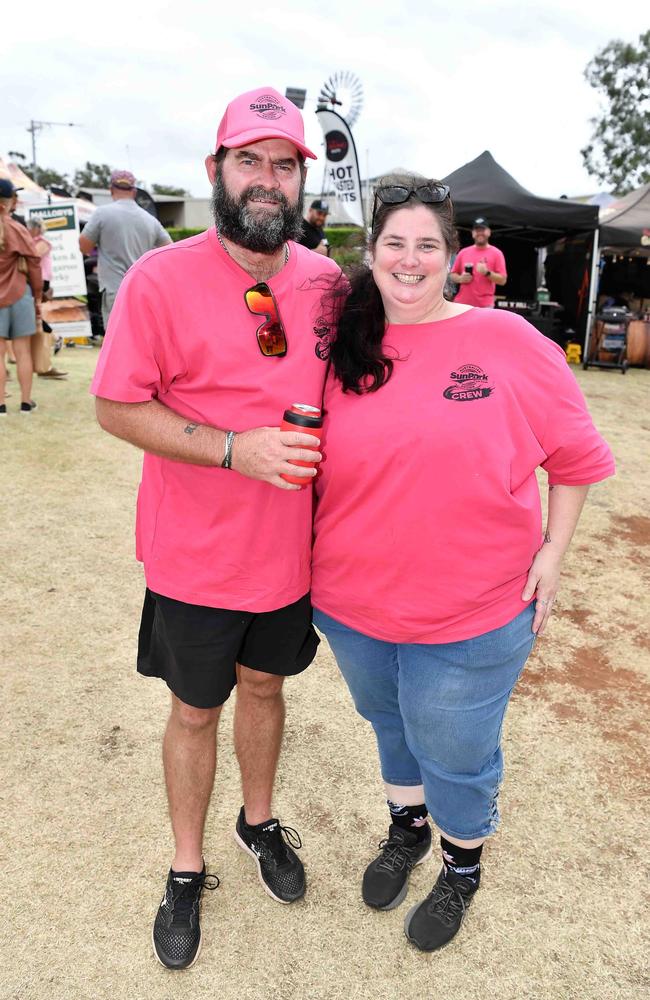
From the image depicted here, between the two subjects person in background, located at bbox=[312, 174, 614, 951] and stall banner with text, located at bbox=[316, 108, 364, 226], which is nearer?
person in background, located at bbox=[312, 174, 614, 951]

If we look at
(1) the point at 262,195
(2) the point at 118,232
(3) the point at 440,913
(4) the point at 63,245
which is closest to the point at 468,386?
(1) the point at 262,195

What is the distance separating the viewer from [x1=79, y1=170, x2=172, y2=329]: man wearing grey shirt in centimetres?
629

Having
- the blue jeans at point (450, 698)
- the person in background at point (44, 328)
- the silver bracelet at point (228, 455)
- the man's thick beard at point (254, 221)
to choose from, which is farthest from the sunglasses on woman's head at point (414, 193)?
the person in background at point (44, 328)

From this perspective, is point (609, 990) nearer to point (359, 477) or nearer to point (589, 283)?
point (359, 477)

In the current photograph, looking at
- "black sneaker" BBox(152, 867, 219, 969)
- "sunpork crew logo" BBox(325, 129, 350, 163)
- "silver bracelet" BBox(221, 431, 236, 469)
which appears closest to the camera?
"silver bracelet" BBox(221, 431, 236, 469)

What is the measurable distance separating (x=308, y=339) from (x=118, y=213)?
529 cm

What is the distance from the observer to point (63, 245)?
1121 centimetres

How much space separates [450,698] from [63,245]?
1140 centimetres

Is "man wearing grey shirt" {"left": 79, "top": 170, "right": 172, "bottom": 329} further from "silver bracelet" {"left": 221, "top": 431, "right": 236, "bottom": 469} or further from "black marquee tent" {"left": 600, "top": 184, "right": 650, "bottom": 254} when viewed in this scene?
"black marquee tent" {"left": 600, "top": 184, "right": 650, "bottom": 254}

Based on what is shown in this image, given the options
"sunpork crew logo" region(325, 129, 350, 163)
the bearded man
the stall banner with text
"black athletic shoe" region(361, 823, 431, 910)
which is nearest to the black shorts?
the bearded man

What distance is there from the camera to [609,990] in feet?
5.99

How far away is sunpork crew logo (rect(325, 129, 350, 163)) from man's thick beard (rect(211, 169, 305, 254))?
11815 millimetres

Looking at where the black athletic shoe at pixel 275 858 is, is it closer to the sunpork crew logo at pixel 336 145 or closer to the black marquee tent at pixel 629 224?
the black marquee tent at pixel 629 224

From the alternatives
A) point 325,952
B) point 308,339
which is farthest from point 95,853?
point 308,339
